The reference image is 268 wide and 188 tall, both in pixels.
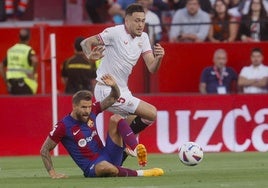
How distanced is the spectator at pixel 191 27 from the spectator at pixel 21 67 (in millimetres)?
2724

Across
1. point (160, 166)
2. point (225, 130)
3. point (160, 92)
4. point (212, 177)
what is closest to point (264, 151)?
point (225, 130)

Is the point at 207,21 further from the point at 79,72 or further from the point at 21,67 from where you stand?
the point at 21,67

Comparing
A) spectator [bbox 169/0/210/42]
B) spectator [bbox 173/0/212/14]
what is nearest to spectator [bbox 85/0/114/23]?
spectator [bbox 173/0/212/14]

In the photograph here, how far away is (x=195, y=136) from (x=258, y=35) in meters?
2.72

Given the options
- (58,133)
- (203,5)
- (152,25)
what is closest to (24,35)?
(152,25)

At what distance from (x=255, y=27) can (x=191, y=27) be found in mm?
1224

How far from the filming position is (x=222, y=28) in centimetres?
2344

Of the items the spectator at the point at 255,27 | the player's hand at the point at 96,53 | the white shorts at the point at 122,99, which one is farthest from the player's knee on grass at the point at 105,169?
the spectator at the point at 255,27

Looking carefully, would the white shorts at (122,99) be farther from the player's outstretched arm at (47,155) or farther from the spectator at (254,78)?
the spectator at (254,78)

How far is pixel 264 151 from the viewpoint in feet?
70.3

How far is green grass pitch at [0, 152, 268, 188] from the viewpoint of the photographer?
13617mm

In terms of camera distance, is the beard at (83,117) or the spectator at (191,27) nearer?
the beard at (83,117)

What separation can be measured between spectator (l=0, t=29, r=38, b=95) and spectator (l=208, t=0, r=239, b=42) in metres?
3.46

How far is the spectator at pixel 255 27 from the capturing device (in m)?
23.2
